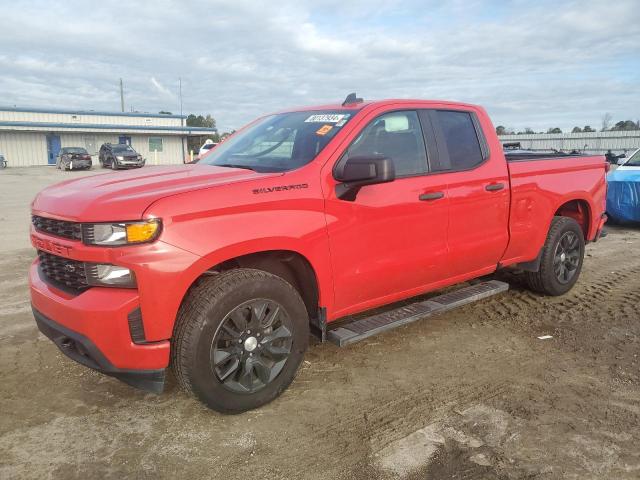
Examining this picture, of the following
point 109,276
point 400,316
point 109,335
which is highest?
point 109,276

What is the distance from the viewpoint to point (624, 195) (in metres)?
9.73

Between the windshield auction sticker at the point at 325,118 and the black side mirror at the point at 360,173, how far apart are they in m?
0.51

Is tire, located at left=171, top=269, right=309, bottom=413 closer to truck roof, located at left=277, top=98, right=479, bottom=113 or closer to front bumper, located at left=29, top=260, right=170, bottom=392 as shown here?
front bumper, located at left=29, top=260, right=170, bottom=392

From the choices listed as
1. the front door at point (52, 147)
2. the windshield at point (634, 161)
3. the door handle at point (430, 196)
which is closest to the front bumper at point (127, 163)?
the front door at point (52, 147)

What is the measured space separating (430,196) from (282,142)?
3.83 feet

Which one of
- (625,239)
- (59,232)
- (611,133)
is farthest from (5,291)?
(611,133)

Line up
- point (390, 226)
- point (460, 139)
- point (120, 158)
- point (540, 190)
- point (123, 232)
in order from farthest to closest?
point (120, 158) → point (540, 190) → point (460, 139) → point (390, 226) → point (123, 232)

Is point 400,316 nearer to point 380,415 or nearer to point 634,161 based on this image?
point 380,415

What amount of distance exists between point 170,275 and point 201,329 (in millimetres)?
347

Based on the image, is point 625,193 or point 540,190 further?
point 625,193

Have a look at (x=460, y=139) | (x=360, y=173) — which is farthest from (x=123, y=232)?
(x=460, y=139)

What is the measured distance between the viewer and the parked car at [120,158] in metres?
34.5

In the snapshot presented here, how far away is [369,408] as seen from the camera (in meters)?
3.26

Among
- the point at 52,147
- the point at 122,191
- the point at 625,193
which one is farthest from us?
the point at 52,147
